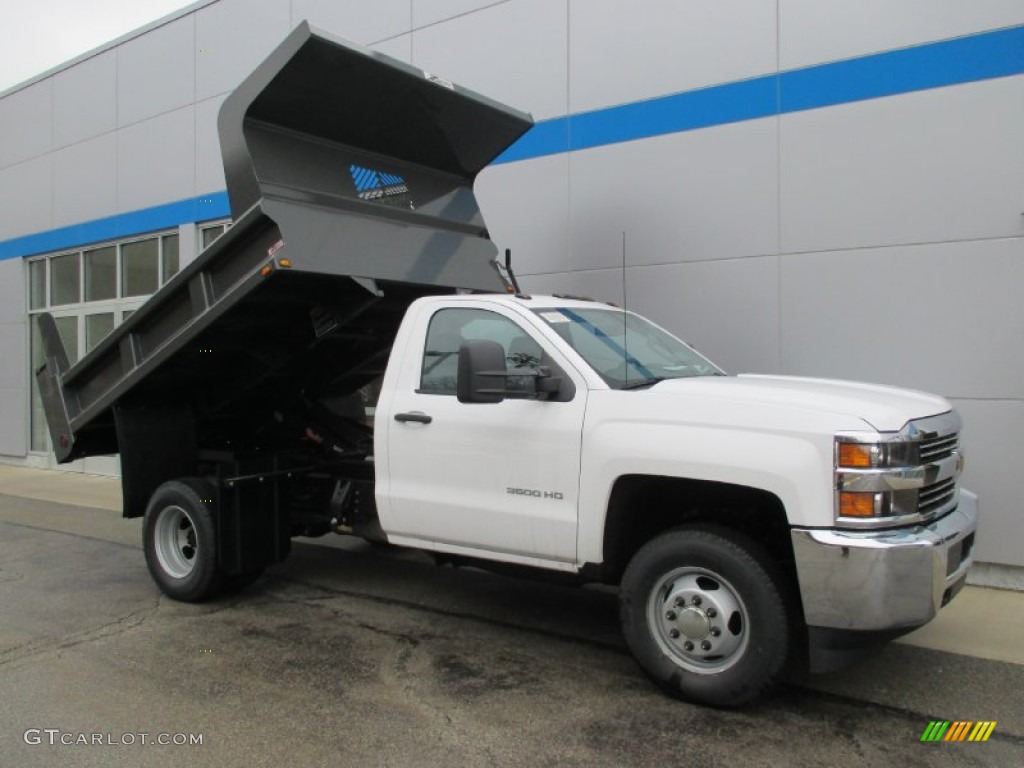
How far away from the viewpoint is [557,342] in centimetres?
463

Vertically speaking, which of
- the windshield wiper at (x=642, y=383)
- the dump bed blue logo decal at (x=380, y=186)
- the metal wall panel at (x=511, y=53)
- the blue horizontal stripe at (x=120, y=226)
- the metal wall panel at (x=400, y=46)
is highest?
the metal wall panel at (x=400, y=46)

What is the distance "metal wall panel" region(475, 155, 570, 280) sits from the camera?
355 inches

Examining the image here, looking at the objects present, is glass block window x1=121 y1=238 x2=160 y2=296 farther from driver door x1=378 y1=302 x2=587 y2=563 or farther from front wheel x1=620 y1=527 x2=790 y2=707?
front wheel x1=620 y1=527 x2=790 y2=707

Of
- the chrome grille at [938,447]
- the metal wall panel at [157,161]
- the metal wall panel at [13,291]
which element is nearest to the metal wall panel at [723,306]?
the chrome grille at [938,447]

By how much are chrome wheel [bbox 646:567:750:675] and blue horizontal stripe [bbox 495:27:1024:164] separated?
506 centimetres

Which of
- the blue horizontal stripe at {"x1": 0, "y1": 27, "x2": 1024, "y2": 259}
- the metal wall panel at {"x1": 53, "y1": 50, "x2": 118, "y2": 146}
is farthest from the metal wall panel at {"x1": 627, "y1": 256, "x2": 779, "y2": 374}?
the metal wall panel at {"x1": 53, "y1": 50, "x2": 118, "y2": 146}

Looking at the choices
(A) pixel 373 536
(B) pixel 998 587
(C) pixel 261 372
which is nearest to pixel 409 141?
(C) pixel 261 372

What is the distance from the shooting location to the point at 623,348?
4.88 meters

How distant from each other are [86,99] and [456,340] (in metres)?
12.6

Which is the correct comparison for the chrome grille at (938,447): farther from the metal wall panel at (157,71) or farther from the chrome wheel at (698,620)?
the metal wall panel at (157,71)

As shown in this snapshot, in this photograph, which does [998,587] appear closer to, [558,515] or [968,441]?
[968,441]

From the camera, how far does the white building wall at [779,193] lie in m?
6.55

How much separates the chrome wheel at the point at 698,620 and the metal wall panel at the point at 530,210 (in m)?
5.39

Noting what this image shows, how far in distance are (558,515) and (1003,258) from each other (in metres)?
4.52
